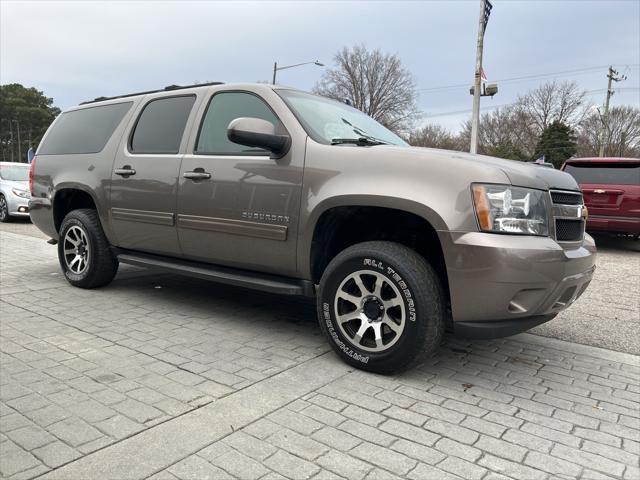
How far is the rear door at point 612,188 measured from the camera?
862cm

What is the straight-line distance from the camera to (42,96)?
226 ft

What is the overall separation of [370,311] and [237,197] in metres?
1.37

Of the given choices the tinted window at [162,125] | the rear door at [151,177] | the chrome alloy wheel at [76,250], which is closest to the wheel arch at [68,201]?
the chrome alloy wheel at [76,250]

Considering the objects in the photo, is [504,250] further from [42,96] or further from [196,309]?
[42,96]

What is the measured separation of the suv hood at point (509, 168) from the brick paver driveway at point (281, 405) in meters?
1.31

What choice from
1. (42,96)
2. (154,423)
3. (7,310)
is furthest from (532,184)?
(42,96)

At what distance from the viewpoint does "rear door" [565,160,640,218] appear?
28.3ft

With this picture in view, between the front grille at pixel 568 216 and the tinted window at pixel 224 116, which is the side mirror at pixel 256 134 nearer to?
the tinted window at pixel 224 116

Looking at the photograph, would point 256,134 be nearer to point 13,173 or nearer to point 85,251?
point 85,251

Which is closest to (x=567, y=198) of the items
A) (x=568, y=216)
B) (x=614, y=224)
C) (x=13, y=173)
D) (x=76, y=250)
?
(x=568, y=216)

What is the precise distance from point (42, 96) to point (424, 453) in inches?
3153

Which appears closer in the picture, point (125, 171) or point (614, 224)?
point (125, 171)

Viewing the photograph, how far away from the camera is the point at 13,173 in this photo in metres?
13.9

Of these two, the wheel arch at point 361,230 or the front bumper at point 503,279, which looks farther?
the wheel arch at point 361,230
